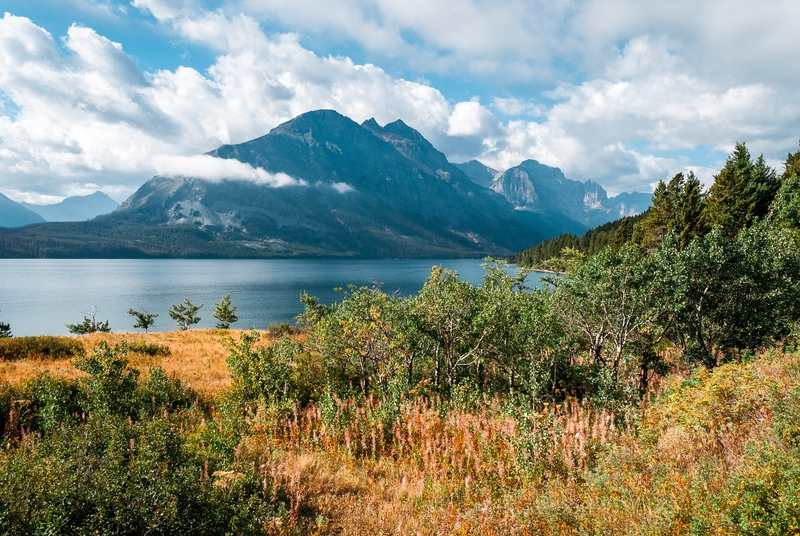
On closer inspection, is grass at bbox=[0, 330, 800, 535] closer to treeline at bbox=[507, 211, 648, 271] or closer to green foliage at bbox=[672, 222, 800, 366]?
green foliage at bbox=[672, 222, 800, 366]

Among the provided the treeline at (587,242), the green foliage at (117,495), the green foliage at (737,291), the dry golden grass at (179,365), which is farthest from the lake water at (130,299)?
the green foliage at (117,495)

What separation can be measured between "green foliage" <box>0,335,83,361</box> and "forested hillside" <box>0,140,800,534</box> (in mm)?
4329

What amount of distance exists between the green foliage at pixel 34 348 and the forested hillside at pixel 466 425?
4329 mm

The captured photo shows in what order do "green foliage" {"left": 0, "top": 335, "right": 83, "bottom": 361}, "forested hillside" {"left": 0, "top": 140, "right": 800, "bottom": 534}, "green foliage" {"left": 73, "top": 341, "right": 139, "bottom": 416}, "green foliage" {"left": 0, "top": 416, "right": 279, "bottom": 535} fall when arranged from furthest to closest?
"green foliage" {"left": 0, "top": 335, "right": 83, "bottom": 361}, "green foliage" {"left": 73, "top": 341, "right": 139, "bottom": 416}, "forested hillside" {"left": 0, "top": 140, "right": 800, "bottom": 534}, "green foliage" {"left": 0, "top": 416, "right": 279, "bottom": 535}

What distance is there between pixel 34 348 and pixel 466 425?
2539cm

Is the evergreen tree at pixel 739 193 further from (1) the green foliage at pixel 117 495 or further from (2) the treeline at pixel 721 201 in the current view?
Result: (1) the green foliage at pixel 117 495

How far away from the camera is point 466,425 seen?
34.0ft

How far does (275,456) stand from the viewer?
890 centimetres

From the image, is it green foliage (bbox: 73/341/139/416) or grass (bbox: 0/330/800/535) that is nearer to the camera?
grass (bbox: 0/330/800/535)

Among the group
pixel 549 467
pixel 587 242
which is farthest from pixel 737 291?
pixel 587 242

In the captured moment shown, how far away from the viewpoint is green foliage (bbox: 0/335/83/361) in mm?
21172

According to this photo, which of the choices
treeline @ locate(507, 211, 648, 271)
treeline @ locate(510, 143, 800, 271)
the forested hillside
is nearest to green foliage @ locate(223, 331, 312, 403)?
the forested hillside

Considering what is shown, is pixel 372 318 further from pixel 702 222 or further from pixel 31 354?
pixel 702 222

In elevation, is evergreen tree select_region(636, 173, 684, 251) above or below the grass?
above
